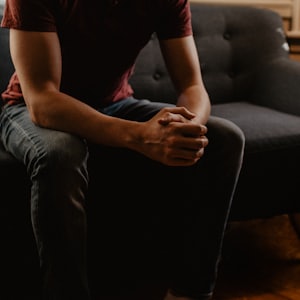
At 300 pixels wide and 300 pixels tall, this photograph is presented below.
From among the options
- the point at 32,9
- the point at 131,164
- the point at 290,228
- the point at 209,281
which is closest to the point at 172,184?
the point at 131,164

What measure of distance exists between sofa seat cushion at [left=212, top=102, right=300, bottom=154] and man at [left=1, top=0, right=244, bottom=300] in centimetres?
18

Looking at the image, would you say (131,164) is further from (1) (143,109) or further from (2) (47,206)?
(2) (47,206)

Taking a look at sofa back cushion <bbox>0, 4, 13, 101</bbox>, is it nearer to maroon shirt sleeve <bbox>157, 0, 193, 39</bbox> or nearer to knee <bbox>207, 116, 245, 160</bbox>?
maroon shirt sleeve <bbox>157, 0, 193, 39</bbox>

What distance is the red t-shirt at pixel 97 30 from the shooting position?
1.23 meters

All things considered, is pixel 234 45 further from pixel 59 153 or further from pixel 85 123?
pixel 59 153

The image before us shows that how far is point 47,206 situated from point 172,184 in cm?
38

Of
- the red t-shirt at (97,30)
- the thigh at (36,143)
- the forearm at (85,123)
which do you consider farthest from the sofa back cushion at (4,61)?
the forearm at (85,123)

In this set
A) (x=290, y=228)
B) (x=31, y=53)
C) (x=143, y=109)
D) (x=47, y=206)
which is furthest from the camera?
(x=290, y=228)

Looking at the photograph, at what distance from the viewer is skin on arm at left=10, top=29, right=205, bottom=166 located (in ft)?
3.81

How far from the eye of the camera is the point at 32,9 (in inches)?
47.8

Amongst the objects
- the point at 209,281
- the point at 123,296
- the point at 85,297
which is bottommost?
the point at 123,296

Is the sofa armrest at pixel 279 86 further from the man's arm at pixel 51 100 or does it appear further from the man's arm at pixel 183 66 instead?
the man's arm at pixel 51 100

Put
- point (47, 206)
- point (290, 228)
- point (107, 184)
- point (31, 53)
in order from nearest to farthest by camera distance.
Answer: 1. point (47, 206)
2. point (31, 53)
3. point (107, 184)
4. point (290, 228)

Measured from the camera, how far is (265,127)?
1547 millimetres
